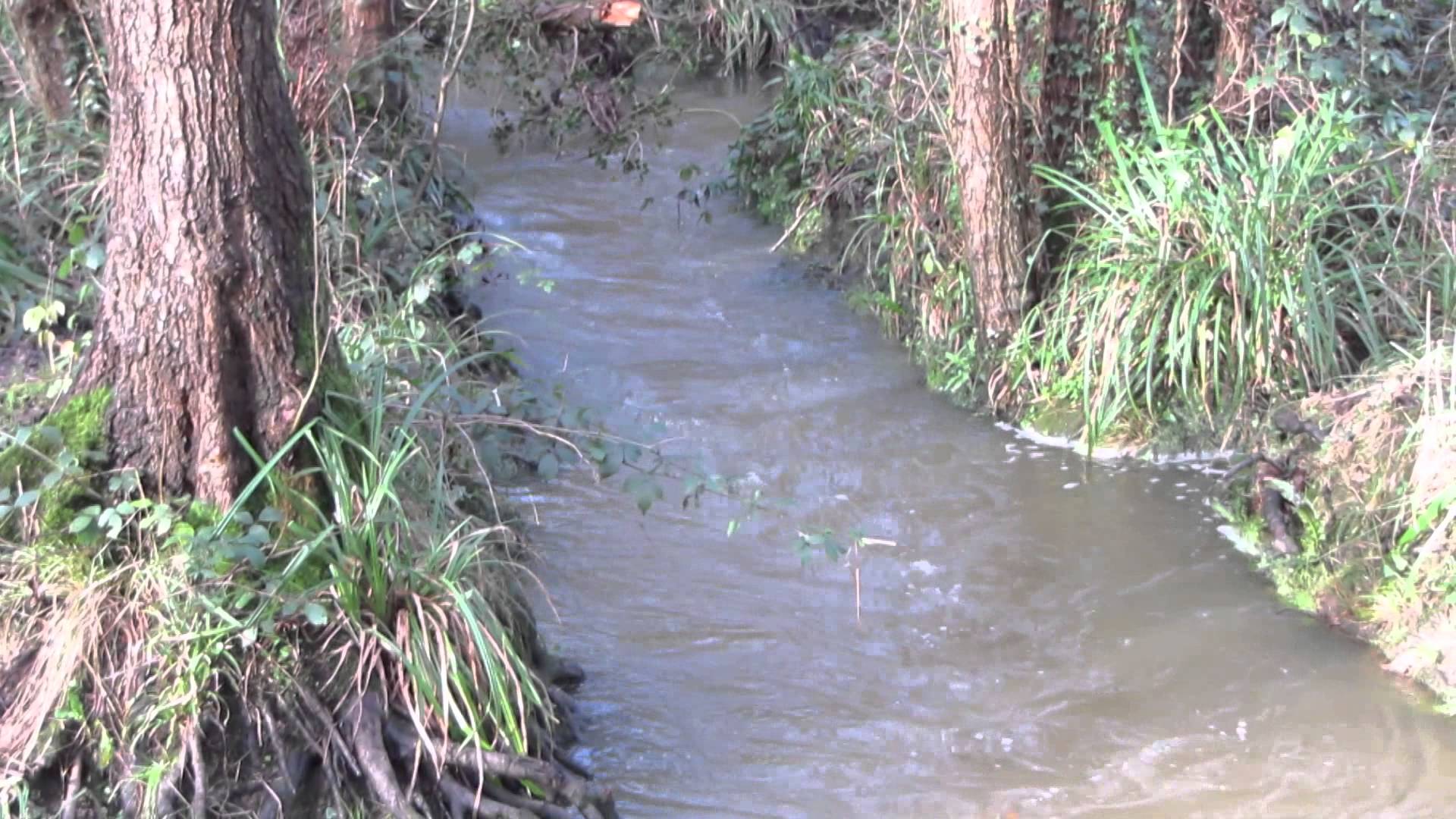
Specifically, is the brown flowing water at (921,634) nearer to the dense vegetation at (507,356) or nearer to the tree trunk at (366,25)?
the dense vegetation at (507,356)

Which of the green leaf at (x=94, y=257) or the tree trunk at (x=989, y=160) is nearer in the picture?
the green leaf at (x=94, y=257)

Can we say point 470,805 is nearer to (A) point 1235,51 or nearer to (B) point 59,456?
(B) point 59,456

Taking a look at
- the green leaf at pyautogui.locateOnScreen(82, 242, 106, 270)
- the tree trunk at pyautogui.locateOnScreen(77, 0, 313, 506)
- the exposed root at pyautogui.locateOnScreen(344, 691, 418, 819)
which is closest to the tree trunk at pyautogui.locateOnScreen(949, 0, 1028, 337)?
the tree trunk at pyautogui.locateOnScreen(77, 0, 313, 506)

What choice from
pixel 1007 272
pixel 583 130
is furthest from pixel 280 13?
pixel 1007 272

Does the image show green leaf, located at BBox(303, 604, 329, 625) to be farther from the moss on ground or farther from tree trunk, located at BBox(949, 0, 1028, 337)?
tree trunk, located at BBox(949, 0, 1028, 337)

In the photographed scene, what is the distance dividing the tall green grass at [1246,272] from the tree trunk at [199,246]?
12.0 feet

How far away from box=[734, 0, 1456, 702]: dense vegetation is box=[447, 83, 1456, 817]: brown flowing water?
0.27m

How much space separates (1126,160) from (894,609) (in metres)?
2.71

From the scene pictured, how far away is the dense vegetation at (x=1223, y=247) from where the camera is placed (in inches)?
213

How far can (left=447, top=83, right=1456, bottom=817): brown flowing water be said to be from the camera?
435 cm

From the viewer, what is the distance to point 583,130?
920 cm

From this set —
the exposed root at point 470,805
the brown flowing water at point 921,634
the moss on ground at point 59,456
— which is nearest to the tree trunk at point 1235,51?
the brown flowing water at point 921,634

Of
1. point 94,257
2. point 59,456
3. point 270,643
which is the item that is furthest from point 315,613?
point 94,257

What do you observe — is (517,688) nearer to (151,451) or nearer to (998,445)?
(151,451)
